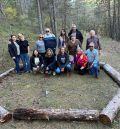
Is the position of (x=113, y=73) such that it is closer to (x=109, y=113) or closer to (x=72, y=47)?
(x=72, y=47)

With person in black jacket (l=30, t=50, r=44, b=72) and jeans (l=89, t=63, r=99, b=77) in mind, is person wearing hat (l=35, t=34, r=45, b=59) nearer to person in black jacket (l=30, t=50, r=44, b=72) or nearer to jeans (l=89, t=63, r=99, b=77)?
person in black jacket (l=30, t=50, r=44, b=72)

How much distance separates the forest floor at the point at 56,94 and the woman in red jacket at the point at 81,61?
0.35m

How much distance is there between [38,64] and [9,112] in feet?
15.8

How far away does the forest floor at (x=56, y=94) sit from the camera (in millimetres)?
8508

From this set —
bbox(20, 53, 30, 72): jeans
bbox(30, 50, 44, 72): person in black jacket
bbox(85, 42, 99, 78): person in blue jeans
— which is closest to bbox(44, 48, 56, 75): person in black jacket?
bbox(30, 50, 44, 72): person in black jacket

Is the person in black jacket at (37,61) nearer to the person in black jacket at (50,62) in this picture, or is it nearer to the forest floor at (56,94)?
the person in black jacket at (50,62)

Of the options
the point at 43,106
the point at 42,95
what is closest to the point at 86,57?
the point at 42,95

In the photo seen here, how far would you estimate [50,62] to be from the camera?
13195 millimetres

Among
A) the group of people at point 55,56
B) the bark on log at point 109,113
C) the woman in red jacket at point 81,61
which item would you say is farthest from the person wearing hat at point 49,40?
the bark on log at point 109,113

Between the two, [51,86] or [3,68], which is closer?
[51,86]

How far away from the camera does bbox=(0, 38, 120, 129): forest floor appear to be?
8508 millimetres

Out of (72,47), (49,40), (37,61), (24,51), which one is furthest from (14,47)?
(72,47)

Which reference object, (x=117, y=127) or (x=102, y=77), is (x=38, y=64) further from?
(x=117, y=127)

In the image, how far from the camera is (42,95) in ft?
35.5
